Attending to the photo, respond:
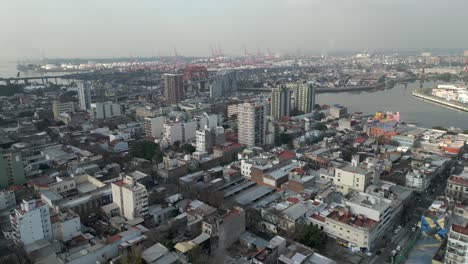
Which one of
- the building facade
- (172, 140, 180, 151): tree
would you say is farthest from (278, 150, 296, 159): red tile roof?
the building facade

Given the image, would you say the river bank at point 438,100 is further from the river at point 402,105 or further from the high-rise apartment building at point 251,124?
the high-rise apartment building at point 251,124

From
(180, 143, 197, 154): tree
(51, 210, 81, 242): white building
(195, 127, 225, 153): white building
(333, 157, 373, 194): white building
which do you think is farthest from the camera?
(180, 143, 197, 154): tree

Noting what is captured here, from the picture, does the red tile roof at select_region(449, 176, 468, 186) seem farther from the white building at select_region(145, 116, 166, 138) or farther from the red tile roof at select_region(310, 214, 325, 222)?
the white building at select_region(145, 116, 166, 138)

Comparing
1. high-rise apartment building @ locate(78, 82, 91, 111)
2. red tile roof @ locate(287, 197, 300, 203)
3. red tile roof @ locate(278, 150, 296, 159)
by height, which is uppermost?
high-rise apartment building @ locate(78, 82, 91, 111)

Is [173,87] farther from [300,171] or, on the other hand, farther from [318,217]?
[318,217]

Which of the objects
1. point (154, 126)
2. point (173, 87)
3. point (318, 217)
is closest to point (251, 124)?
point (154, 126)

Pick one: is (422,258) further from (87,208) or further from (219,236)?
(87,208)
